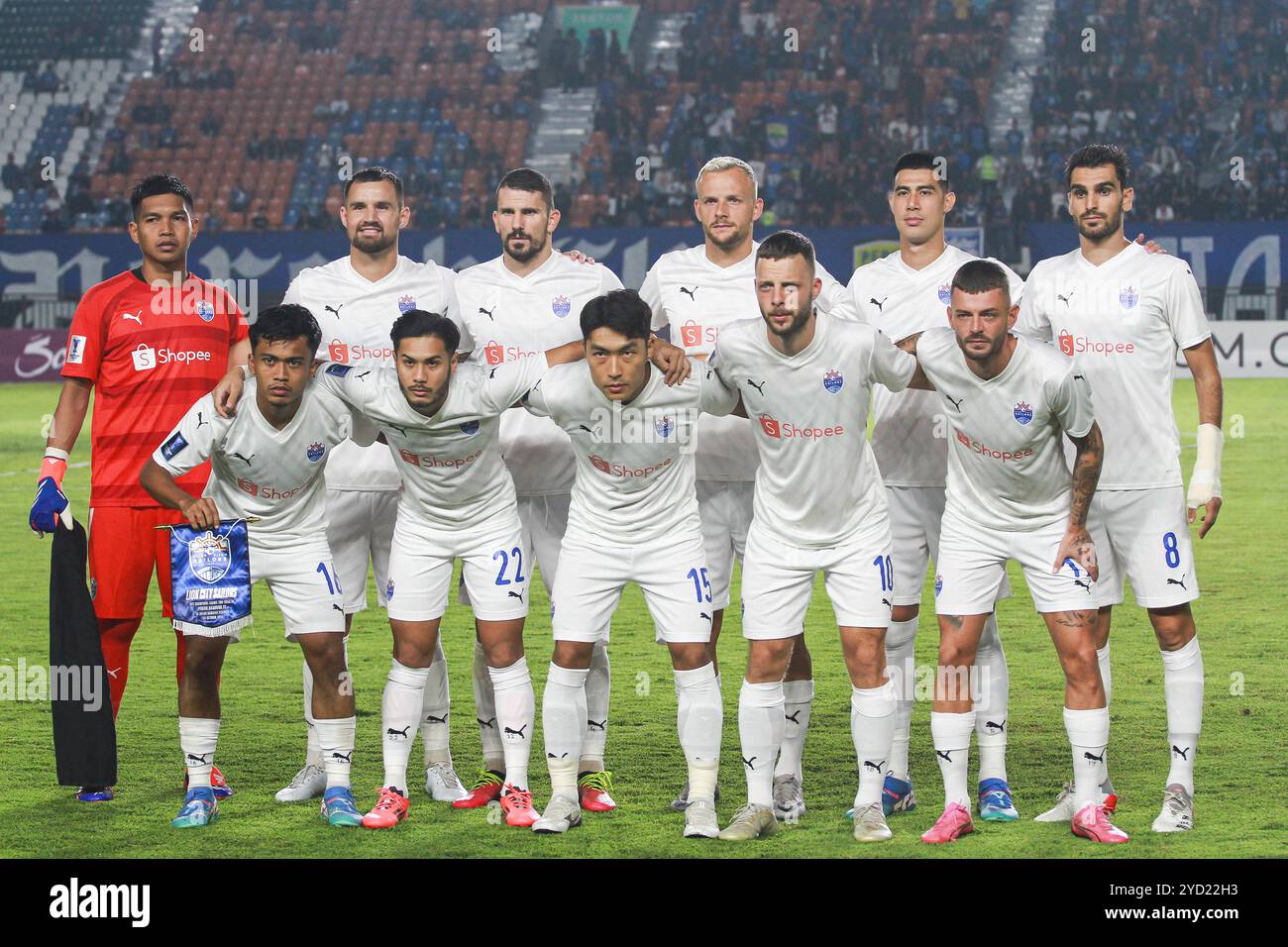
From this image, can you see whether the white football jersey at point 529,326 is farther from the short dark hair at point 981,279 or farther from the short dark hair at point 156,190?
the short dark hair at point 981,279

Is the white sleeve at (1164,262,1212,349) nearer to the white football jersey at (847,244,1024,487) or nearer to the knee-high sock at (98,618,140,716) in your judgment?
the white football jersey at (847,244,1024,487)

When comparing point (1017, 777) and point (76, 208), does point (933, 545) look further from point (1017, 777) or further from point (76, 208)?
point (76, 208)

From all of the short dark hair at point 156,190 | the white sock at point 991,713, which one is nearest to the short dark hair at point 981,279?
the white sock at point 991,713

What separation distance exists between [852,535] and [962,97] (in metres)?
24.1

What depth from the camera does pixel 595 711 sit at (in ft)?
20.0

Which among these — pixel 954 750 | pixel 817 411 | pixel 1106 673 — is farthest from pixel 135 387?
pixel 1106 673

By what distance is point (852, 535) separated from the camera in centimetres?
547

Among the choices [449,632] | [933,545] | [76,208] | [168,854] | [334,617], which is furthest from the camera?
[76,208]

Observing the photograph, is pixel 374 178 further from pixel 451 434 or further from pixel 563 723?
pixel 563 723

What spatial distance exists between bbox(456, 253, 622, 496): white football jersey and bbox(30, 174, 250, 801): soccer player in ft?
3.04

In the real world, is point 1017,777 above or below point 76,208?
below

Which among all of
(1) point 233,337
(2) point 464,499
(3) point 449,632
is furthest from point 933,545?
(3) point 449,632

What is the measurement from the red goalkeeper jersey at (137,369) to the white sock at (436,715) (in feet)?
3.76

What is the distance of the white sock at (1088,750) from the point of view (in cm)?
533
